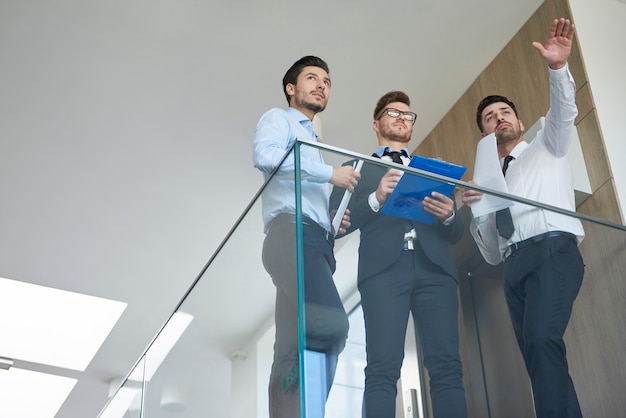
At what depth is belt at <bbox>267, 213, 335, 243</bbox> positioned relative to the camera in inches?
72.8

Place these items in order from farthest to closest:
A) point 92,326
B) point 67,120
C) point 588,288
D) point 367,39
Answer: point 92,326
point 67,120
point 367,39
point 588,288

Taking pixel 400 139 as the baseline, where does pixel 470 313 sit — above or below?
below

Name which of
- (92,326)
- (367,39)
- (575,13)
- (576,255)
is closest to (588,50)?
(575,13)

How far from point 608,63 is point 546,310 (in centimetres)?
176

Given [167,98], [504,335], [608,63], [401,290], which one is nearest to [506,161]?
[504,335]

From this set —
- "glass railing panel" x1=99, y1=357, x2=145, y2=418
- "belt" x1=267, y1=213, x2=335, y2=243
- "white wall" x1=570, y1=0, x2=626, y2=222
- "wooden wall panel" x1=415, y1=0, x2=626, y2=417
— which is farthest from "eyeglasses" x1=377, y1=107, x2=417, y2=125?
"glass railing panel" x1=99, y1=357, x2=145, y2=418

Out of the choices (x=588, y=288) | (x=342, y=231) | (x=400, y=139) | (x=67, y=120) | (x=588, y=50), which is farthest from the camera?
(x=67, y=120)

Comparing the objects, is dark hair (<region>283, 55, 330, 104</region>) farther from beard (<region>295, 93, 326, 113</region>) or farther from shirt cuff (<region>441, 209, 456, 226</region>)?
shirt cuff (<region>441, 209, 456, 226</region>)

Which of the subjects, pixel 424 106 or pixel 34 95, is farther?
pixel 424 106

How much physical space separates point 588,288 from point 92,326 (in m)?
4.34

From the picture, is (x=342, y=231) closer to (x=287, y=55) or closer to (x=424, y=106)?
(x=287, y=55)

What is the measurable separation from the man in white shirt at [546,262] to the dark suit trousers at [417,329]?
0.65 ft

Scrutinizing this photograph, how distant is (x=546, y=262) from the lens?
2.23 metres

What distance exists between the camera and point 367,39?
3.96m
